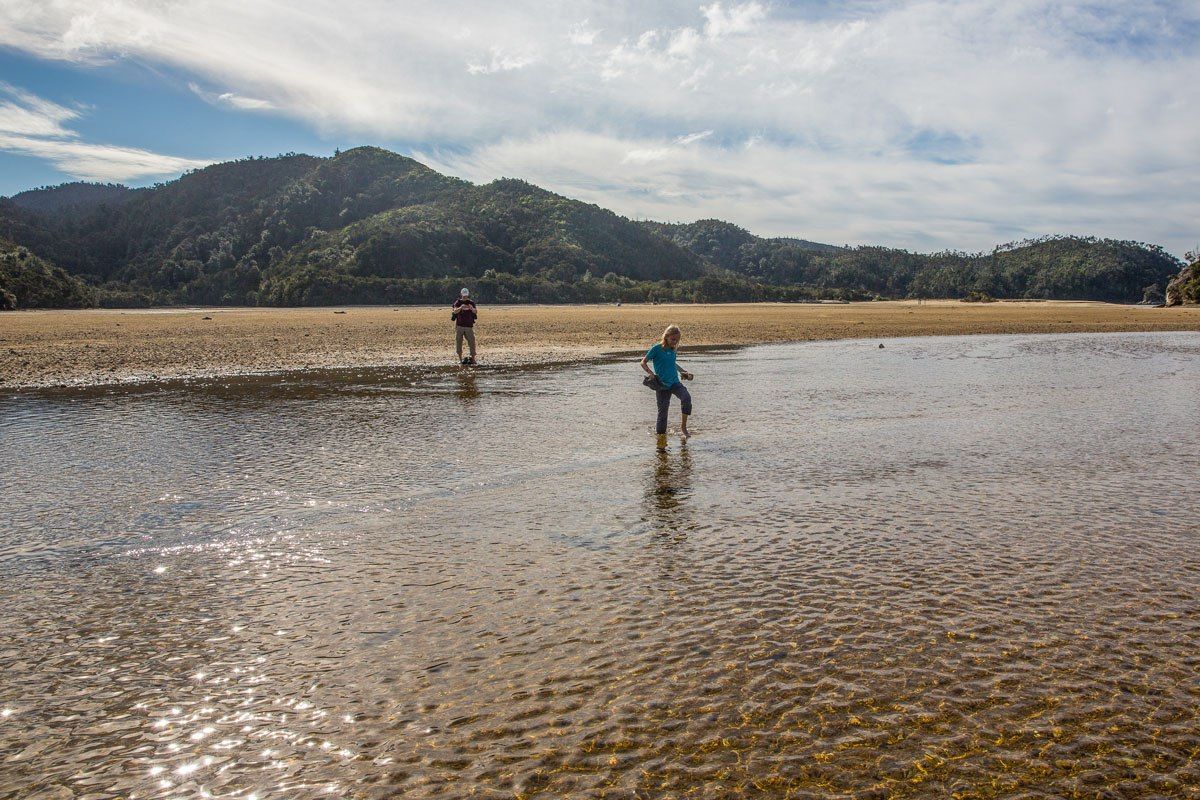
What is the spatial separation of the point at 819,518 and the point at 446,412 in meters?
9.52

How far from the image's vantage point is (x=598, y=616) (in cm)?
597

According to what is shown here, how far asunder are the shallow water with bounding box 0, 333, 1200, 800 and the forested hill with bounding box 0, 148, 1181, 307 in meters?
102

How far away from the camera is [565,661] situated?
522 cm

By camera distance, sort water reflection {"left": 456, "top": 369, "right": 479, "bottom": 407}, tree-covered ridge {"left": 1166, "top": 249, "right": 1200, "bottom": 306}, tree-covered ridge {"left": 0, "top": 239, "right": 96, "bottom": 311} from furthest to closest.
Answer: tree-covered ridge {"left": 1166, "top": 249, "right": 1200, "bottom": 306}
tree-covered ridge {"left": 0, "top": 239, "right": 96, "bottom": 311}
water reflection {"left": 456, "top": 369, "right": 479, "bottom": 407}

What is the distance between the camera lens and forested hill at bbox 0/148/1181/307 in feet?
411

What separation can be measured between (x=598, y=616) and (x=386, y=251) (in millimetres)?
136019

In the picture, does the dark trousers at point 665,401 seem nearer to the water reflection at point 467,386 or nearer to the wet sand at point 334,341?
the water reflection at point 467,386

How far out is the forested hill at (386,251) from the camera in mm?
125188

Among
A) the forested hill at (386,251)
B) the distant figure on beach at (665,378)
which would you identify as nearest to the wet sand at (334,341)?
the distant figure on beach at (665,378)

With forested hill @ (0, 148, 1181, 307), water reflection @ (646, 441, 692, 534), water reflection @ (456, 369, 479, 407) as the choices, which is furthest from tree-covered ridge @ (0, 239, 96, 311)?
water reflection @ (646, 441, 692, 534)

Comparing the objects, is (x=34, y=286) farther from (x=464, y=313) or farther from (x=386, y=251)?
(x=464, y=313)

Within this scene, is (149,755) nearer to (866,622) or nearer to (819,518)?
(866,622)

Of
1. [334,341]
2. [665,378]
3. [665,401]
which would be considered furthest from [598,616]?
[334,341]

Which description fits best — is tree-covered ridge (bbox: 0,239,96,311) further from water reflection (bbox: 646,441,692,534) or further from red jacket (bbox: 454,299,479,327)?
water reflection (bbox: 646,441,692,534)
